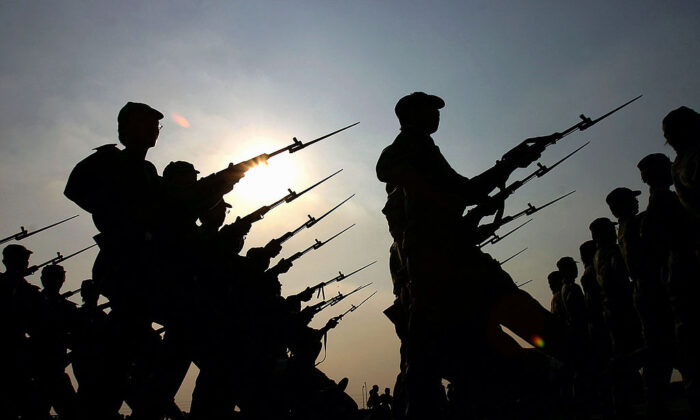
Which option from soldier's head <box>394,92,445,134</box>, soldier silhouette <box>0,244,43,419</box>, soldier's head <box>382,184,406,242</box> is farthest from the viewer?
soldier silhouette <box>0,244,43,419</box>

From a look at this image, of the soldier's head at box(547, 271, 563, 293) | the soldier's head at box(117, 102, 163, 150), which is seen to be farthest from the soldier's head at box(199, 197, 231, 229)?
the soldier's head at box(547, 271, 563, 293)

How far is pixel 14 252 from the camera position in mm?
6336

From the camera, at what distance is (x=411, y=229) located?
10.9 ft

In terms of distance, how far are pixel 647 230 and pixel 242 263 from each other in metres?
5.58

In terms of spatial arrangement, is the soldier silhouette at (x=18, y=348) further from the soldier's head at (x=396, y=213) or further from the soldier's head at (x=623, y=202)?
the soldier's head at (x=623, y=202)

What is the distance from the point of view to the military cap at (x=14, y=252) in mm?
6297

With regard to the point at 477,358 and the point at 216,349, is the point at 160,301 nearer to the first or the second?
the point at 216,349

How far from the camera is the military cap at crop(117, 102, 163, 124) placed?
431cm

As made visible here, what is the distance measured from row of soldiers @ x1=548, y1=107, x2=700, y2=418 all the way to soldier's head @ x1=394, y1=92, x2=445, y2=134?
195cm

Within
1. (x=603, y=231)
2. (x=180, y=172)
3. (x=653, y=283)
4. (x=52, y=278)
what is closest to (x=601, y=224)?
(x=603, y=231)

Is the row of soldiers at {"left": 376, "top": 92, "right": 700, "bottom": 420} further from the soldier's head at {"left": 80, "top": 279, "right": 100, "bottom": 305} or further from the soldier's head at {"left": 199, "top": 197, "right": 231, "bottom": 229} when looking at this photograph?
the soldier's head at {"left": 80, "top": 279, "right": 100, "bottom": 305}

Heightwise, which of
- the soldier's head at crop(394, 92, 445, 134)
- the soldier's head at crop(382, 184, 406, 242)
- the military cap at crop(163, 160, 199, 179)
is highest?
the military cap at crop(163, 160, 199, 179)

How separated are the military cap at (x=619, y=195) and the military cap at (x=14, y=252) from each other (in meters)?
8.28

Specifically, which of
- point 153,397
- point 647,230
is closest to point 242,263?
point 153,397
